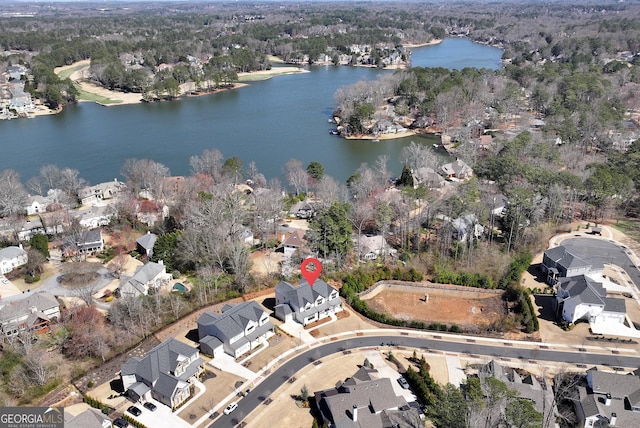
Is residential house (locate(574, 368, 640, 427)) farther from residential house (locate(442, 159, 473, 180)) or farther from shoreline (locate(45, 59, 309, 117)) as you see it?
shoreline (locate(45, 59, 309, 117))

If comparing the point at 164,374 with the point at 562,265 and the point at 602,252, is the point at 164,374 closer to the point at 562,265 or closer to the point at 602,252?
the point at 562,265

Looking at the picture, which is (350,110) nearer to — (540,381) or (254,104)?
(254,104)

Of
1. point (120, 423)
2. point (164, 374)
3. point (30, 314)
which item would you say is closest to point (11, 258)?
point (30, 314)

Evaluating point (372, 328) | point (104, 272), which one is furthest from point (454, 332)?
point (104, 272)

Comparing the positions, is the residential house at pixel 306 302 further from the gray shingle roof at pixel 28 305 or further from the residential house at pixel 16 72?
the residential house at pixel 16 72

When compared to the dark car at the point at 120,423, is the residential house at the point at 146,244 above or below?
above

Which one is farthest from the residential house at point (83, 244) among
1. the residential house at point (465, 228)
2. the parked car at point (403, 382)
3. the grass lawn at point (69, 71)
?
the grass lawn at point (69, 71)

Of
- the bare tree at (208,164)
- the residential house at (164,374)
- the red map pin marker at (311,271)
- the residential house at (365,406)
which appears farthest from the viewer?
the bare tree at (208,164)

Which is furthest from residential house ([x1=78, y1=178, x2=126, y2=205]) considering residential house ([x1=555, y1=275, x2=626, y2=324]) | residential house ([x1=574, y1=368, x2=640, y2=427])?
residential house ([x1=574, y1=368, x2=640, y2=427])
